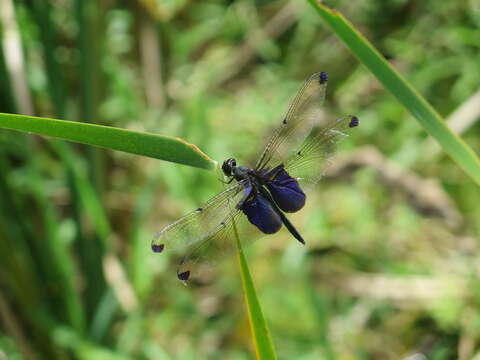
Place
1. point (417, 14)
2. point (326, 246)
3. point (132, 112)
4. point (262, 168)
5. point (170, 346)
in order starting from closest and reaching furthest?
point (262, 168) → point (170, 346) → point (326, 246) → point (132, 112) → point (417, 14)

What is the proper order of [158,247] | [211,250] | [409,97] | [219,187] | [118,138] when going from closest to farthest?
[118,138] < [409,97] < [158,247] < [211,250] < [219,187]

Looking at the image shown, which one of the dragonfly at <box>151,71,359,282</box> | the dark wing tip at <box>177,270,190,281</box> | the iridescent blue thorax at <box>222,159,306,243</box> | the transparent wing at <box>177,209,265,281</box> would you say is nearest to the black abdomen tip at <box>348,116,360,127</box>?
the dragonfly at <box>151,71,359,282</box>

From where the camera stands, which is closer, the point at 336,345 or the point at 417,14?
the point at 336,345

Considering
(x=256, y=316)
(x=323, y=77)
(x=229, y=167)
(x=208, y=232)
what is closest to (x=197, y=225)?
(x=208, y=232)

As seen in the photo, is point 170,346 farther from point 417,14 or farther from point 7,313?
point 417,14

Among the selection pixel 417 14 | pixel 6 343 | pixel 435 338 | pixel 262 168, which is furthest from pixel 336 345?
pixel 417 14

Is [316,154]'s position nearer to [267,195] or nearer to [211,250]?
[267,195]
